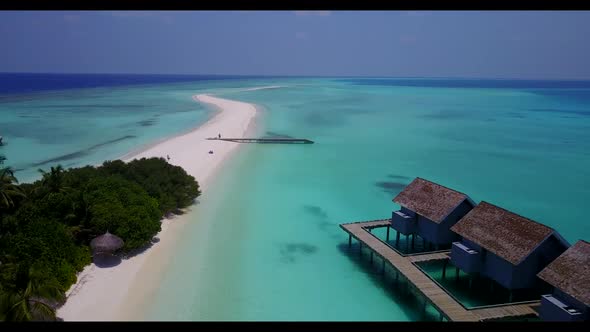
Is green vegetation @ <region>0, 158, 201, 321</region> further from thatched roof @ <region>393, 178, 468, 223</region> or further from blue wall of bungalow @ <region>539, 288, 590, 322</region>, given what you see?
blue wall of bungalow @ <region>539, 288, 590, 322</region>

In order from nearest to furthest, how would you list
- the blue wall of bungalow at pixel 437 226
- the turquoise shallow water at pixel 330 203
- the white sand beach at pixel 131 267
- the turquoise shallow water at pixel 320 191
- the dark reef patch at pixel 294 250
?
the white sand beach at pixel 131 267
the turquoise shallow water at pixel 330 203
the turquoise shallow water at pixel 320 191
the blue wall of bungalow at pixel 437 226
the dark reef patch at pixel 294 250

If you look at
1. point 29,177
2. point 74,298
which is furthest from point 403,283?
point 29,177

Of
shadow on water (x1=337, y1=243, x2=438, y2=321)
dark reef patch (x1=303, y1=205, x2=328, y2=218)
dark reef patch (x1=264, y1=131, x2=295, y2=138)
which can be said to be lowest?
shadow on water (x1=337, y1=243, x2=438, y2=321)

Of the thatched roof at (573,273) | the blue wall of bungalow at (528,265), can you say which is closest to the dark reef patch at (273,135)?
the blue wall of bungalow at (528,265)

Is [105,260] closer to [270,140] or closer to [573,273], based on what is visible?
[573,273]

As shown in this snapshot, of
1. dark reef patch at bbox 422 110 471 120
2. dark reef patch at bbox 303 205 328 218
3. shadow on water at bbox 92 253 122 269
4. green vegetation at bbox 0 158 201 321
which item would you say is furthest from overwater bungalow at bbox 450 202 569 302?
dark reef patch at bbox 422 110 471 120

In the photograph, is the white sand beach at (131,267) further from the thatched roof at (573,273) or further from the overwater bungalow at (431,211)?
the thatched roof at (573,273)

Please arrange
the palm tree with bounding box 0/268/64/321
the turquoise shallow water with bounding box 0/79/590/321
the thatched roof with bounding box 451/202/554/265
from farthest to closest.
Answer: the turquoise shallow water with bounding box 0/79/590/321, the thatched roof with bounding box 451/202/554/265, the palm tree with bounding box 0/268/64/321
